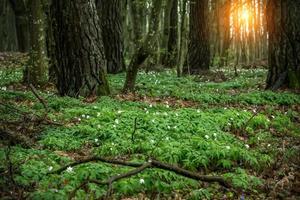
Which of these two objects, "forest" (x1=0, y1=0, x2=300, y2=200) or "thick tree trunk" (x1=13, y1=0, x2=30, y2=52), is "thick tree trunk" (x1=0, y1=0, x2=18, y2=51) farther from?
"forest" (x1=0, y1=0, x2=300, y2=200)

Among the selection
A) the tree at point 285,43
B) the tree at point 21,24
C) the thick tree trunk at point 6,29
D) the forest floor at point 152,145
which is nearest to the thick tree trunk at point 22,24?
the tree at point 21,24

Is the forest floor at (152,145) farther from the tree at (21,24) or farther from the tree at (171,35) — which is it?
→ the tree at (21,24)

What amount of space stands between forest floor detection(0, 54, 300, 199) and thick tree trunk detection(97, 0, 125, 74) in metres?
4.93

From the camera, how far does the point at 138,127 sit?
7.48m

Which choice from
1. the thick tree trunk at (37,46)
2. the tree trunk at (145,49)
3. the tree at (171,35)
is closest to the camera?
the tree trunk at (145,49)

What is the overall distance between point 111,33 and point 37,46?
3469mm

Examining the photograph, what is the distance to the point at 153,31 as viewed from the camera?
35.7 feet

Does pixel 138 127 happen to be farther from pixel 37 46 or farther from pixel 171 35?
pixel 171 35

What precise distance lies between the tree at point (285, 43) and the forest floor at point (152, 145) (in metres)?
1.37

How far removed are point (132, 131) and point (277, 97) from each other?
5.23 m

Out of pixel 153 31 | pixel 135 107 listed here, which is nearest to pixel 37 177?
pixel 135 107

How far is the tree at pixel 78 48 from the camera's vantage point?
10.1m

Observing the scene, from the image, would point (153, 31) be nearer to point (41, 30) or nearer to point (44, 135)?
point (41, 30)

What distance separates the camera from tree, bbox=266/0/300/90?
11820 mm
